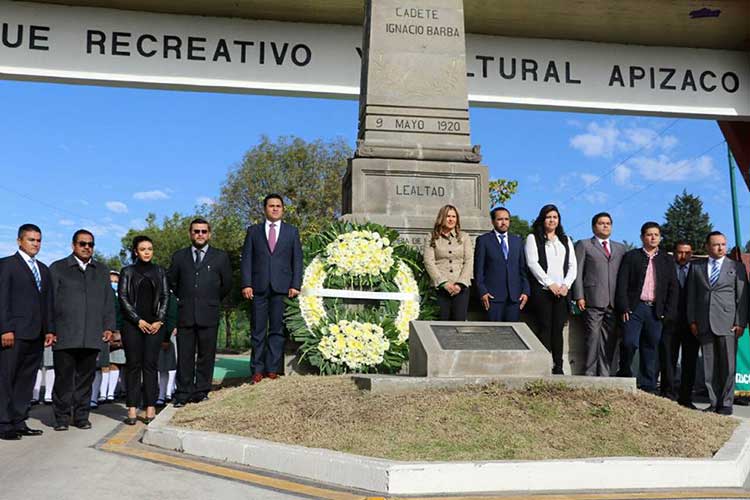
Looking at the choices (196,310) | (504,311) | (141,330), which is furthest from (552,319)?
(141,330)

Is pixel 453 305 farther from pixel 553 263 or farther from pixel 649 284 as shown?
pixel 649 284

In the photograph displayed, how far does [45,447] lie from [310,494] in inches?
107

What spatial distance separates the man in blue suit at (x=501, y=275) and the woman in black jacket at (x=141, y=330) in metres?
3.20

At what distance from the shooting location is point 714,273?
7902 mm

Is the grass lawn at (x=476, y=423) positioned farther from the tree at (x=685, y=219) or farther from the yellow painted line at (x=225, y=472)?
the tree at (x=685, y=219)

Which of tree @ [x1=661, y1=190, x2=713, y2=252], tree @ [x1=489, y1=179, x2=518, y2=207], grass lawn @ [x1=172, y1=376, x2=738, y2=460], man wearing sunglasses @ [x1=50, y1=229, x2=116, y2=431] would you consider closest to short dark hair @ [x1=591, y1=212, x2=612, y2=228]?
grass lawn @ [x1=172, y1=376, x2=738, y2=460]

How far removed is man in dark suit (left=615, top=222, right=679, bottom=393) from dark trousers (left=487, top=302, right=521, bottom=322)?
1112 mm

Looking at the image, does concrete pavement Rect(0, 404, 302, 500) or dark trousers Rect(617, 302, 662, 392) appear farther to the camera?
dark trousers Rect(617, 302, 662, 392)

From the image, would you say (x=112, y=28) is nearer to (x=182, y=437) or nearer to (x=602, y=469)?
(x=182, y=437)

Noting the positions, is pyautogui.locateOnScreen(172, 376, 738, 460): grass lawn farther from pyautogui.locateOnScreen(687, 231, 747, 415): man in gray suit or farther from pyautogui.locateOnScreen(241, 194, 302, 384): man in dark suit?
pyautogui.locateOnScreen(687, 231, 747, 415): man in gray suit

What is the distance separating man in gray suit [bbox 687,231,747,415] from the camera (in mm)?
7711

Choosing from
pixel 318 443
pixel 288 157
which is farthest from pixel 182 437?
pixel 288 157

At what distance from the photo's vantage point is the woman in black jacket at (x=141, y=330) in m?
6.85

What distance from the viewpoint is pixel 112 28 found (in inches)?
570
